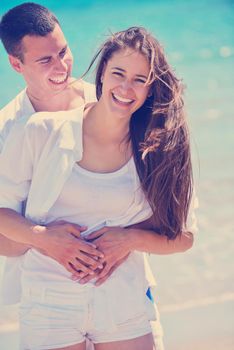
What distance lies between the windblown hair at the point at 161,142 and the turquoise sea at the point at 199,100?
278 millimetres

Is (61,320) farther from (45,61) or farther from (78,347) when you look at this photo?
(45,61)

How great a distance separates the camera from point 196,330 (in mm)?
4504

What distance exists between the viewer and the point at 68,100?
12.5 feet

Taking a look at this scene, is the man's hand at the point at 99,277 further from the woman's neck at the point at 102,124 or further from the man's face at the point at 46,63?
the man's face at the point at 46,63

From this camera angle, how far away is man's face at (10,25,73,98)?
3.82 m

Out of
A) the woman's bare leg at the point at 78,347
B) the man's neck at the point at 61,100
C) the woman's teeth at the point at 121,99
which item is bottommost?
the woman's bare leg at the point at 78,347

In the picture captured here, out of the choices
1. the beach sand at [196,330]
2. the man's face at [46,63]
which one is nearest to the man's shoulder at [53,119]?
the man's face at [46,63]

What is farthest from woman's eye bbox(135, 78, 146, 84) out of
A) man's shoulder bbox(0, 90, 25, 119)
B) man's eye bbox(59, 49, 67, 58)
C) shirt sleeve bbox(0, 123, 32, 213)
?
man's eye bbox(59, 49, 67, 58)

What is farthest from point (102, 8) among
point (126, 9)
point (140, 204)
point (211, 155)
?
point (140, 204)

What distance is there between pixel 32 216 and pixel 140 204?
40 centimetres

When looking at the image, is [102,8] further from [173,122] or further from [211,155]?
[173,122]

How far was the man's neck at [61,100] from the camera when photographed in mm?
→ 3760

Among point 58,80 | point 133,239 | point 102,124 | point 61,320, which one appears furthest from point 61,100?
point 61,320

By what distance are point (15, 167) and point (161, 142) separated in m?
0.55
